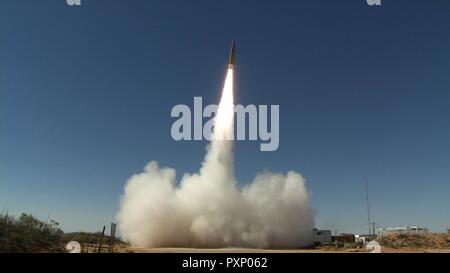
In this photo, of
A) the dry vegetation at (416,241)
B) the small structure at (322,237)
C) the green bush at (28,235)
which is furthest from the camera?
the small structure at (322,237)

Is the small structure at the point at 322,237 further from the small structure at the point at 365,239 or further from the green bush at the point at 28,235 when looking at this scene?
the green bush at the point at 28,235

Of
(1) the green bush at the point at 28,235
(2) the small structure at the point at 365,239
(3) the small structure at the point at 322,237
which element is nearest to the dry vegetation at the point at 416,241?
(2) the small structure at the point at 365,239

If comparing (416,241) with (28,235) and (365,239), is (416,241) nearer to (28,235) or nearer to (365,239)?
(365,239)

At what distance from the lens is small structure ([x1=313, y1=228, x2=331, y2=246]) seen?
246ft

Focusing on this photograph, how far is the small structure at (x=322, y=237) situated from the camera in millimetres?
75125

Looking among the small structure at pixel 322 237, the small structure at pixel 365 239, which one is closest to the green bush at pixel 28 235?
the small structure at pixel 322 237

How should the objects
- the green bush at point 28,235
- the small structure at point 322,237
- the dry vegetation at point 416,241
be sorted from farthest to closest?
the small structure at point 322,237 < the dry vegetation at point 416,241 < the green bush at point 28,235

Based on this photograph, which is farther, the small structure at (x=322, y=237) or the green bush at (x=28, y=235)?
the small structure at (x=322, y=237)

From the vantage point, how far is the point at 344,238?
84438 mm

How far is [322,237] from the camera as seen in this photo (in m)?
76.5

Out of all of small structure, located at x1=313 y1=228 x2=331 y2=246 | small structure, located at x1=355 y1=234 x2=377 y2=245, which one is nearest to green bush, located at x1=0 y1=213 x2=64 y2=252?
small structure, located at x1=313 y1=228 x2=331 y2=246

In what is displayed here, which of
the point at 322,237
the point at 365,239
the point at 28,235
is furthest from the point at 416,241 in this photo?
the point at 28,235

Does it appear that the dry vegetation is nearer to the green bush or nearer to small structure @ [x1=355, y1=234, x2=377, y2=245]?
small structure @ [x1=355, y1=234, x2=377, y2=245]
